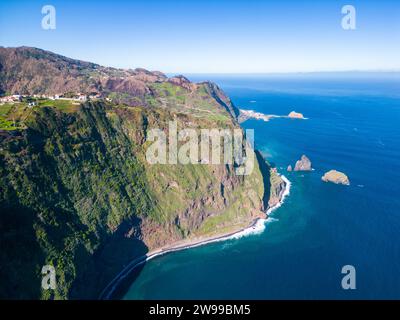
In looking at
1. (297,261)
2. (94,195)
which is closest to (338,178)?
(297,261)

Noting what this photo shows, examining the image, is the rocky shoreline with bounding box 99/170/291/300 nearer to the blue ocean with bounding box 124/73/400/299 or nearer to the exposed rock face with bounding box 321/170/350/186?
the blue ocean with bounding box 124/73/400/299

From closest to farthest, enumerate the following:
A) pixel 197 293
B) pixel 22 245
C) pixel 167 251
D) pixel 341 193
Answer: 1. pixel 22 245
2. pixel 197 293
3. pixel 167 251
4. pixel 341 193

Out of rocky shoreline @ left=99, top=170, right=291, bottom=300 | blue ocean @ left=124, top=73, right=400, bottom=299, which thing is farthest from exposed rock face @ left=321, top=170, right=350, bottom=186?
rocky shoreline @ left=99, top=170, right=291, bottom=300

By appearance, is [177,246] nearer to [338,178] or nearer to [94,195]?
[94,195]

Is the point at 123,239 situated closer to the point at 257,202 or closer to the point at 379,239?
the point at 257,202

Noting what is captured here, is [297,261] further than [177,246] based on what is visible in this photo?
No

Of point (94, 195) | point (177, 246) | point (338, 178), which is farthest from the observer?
point (338, 178)

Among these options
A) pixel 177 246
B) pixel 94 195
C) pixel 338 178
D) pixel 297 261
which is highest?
pixel 94 195

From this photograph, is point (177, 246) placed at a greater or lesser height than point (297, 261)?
greater
